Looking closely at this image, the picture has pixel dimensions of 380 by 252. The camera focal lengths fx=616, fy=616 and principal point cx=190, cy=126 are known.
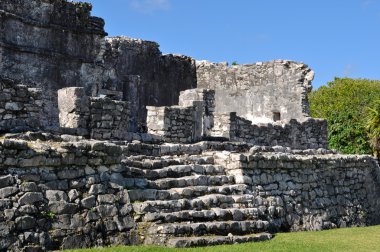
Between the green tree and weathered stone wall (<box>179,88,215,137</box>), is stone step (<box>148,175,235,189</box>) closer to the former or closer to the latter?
weathered stone wall (<box>179,88,215,137</box>)

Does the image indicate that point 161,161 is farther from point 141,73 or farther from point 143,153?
point 141,73

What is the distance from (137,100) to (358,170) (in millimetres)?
7430

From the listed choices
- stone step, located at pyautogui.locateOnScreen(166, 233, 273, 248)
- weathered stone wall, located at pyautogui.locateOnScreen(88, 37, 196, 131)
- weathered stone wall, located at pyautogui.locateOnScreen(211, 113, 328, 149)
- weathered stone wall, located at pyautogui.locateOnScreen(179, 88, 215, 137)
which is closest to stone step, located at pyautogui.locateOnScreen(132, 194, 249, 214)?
stone step, located at pyautogui.locateOnScreen(166, 233, 273, 248)

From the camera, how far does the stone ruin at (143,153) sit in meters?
8.54

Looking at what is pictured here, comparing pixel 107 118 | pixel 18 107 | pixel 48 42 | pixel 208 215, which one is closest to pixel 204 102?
pixel 107 118

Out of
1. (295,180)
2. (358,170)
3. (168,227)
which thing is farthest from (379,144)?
(168,227)

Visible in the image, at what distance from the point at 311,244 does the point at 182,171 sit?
8.56ft

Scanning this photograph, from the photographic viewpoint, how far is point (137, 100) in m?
19.7

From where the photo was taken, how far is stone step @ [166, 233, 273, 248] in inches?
342

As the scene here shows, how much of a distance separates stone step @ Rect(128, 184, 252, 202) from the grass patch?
1103mm

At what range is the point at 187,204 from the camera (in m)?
9.91

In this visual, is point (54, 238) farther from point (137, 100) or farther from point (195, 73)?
point (195, 73)

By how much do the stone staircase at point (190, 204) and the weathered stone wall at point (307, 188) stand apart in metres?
0.35

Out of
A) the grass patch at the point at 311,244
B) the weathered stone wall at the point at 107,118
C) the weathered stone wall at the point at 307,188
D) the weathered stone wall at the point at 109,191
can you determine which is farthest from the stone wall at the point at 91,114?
the grass patch at the point at 311,244
